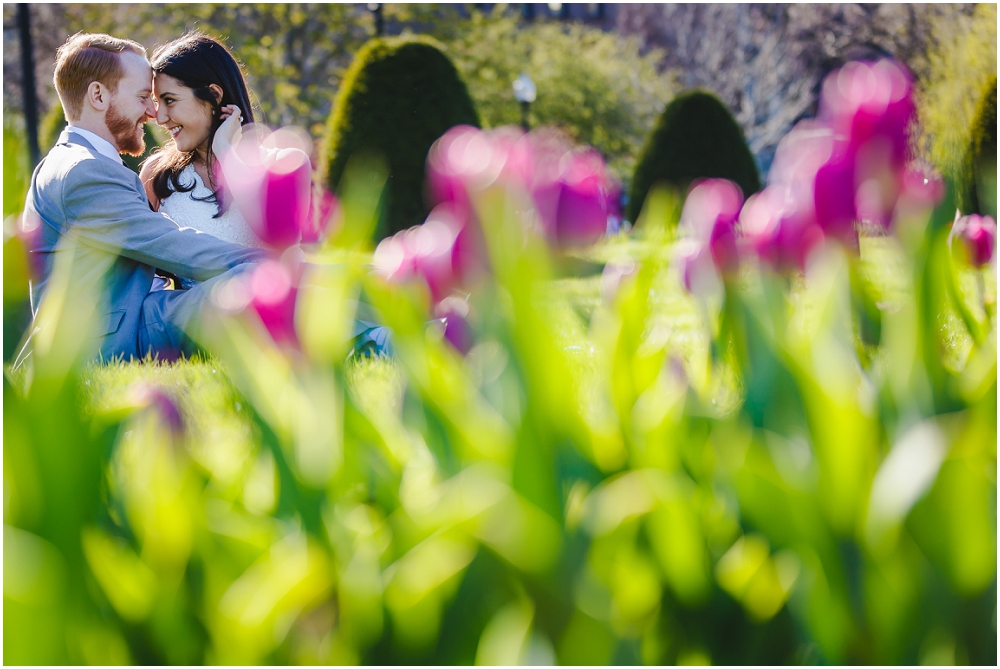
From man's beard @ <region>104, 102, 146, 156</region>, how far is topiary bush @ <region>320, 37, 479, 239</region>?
5.32m

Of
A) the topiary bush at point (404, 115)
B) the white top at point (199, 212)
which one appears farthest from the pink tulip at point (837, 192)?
the topiary bush at point (404, 115)

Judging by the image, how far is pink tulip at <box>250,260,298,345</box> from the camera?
790 mm

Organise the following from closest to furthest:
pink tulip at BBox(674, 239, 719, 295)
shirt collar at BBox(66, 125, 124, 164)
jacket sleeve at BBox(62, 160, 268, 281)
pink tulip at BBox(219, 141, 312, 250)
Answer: pink tulip at BBox(219, 141, 312, 250)
pink tulip at BBox(674, 239, 719, 295)
jacket sleeve at BBox(62, 160, 268, 281)
shirt collar at BBox(66, 125, 124, 164)

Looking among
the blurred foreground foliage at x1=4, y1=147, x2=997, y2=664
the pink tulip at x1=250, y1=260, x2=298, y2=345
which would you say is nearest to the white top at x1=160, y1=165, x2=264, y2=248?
the pink tulip at x1=250, y1=260, x2=298, y2=345

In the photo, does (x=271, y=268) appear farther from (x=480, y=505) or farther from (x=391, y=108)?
(x=391, y=108)

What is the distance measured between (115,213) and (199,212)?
970 millimetres

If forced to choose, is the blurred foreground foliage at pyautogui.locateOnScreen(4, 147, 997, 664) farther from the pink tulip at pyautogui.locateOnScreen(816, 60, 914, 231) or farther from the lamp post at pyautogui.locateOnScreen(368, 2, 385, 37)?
the lamp post at pyautogui.locateOnScreen(368, 2, 385, 37)

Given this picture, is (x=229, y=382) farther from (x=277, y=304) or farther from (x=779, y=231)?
(x=779, y=231)

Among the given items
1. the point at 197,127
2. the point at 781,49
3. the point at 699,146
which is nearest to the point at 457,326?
the point at 197,127

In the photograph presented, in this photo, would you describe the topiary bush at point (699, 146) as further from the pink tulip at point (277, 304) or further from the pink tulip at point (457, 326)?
the pink tulip at point (277, 304)

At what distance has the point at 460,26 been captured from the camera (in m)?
15.5

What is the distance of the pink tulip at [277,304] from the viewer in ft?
2.59

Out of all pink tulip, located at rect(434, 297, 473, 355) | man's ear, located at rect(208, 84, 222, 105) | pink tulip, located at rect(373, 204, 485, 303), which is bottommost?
man's ear, located at rect(208, 84, 222, 105)

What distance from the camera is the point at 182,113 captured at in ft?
10.8
